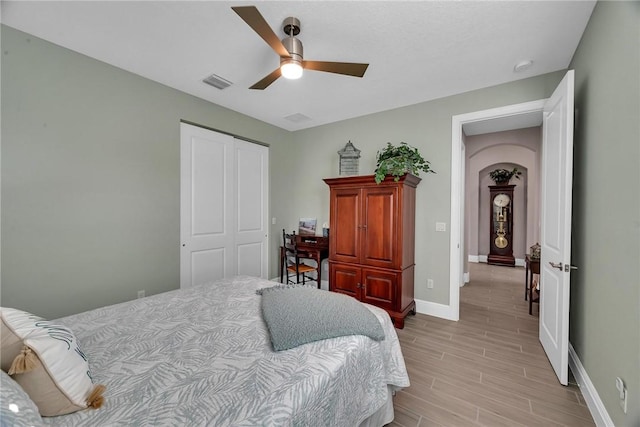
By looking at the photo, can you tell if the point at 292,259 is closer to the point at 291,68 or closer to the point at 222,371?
the point at 291,68

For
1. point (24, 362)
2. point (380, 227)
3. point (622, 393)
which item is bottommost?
point (622, 393)

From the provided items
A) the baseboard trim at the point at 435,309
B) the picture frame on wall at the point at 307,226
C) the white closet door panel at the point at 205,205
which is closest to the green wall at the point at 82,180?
the white closet door panel at the point at 205,205

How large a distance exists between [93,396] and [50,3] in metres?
2.49

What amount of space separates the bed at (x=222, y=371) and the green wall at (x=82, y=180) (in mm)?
1004

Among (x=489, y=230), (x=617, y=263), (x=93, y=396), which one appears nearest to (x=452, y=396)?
(x=617, y=263)

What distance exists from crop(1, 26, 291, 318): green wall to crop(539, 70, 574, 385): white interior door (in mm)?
3620

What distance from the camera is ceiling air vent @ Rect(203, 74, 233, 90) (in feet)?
9.08

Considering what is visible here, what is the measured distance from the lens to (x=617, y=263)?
4.76 feet

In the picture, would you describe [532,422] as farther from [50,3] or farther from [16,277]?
[50,3]

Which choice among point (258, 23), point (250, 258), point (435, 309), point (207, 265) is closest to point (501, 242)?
point (435, 309)

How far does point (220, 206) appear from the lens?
→ 3568mm

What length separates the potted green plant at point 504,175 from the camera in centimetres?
616

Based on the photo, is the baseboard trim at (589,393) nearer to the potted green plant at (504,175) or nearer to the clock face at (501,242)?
the clock face at (501,242)

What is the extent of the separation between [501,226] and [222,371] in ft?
23.0
